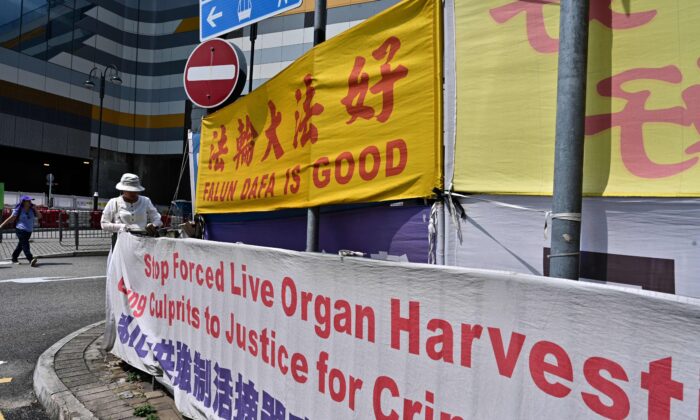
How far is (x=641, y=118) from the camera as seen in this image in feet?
6.16

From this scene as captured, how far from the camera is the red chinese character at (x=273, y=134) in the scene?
11.9 ft

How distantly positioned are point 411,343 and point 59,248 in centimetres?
1703

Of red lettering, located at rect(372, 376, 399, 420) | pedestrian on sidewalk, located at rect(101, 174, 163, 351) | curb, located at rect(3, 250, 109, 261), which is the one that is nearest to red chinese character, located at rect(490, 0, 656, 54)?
red lettering, located at rect(372, 376, 399, 420)

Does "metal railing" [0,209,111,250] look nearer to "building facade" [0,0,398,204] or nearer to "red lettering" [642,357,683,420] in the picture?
"building facade" [0,0,398,204]

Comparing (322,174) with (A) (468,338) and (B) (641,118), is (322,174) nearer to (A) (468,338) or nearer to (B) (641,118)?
(A) (468,338)

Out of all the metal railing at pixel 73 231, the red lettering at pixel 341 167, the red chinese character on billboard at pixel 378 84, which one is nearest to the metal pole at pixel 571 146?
the red chinese character on billboard at pixel 378 84

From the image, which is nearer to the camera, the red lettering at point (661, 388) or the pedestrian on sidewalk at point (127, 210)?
the red lettering at point (661, 388)

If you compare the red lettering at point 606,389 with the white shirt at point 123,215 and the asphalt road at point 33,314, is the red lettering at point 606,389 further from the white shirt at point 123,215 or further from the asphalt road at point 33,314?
the white shirt at point 123,215

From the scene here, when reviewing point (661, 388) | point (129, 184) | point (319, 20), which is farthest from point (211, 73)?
point (661, 388)

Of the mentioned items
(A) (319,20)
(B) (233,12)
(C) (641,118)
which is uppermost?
(B) (233,12)

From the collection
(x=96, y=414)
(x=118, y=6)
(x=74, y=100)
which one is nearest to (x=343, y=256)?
(x=96, y=414)

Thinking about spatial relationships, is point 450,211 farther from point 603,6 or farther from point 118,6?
point 118,6

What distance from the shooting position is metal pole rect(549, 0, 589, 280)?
183 cm

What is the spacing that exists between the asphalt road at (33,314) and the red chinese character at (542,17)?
4.14 meters
